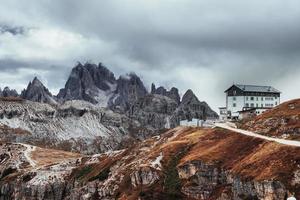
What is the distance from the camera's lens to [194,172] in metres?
134

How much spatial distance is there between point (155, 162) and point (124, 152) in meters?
44.9

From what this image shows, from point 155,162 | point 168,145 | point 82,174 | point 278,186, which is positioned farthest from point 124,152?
point 278,186

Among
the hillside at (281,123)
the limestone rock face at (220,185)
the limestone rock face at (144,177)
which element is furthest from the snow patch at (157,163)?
the hillside at (281,123)

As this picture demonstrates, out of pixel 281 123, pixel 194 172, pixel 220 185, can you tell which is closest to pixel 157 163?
pixel 194 172

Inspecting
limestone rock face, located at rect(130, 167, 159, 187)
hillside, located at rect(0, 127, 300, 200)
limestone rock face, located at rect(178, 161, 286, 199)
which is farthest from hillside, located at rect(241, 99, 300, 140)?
limestone rock face, located at rect(130, 167, 159, 187)

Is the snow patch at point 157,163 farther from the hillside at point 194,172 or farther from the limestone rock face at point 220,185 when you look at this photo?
the limestone rock face at point 220,185

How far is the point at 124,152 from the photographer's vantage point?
195875 millimetres

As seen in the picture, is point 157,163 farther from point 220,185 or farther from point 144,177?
point 220,185

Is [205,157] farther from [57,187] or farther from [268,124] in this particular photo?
[57,187]

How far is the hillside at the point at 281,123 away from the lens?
133125 mm

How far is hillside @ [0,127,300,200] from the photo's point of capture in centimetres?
10212

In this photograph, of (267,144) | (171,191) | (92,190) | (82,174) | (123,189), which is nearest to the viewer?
(267,144)

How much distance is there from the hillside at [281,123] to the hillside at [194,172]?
8.08 metres

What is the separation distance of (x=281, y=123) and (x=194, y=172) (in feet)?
103
